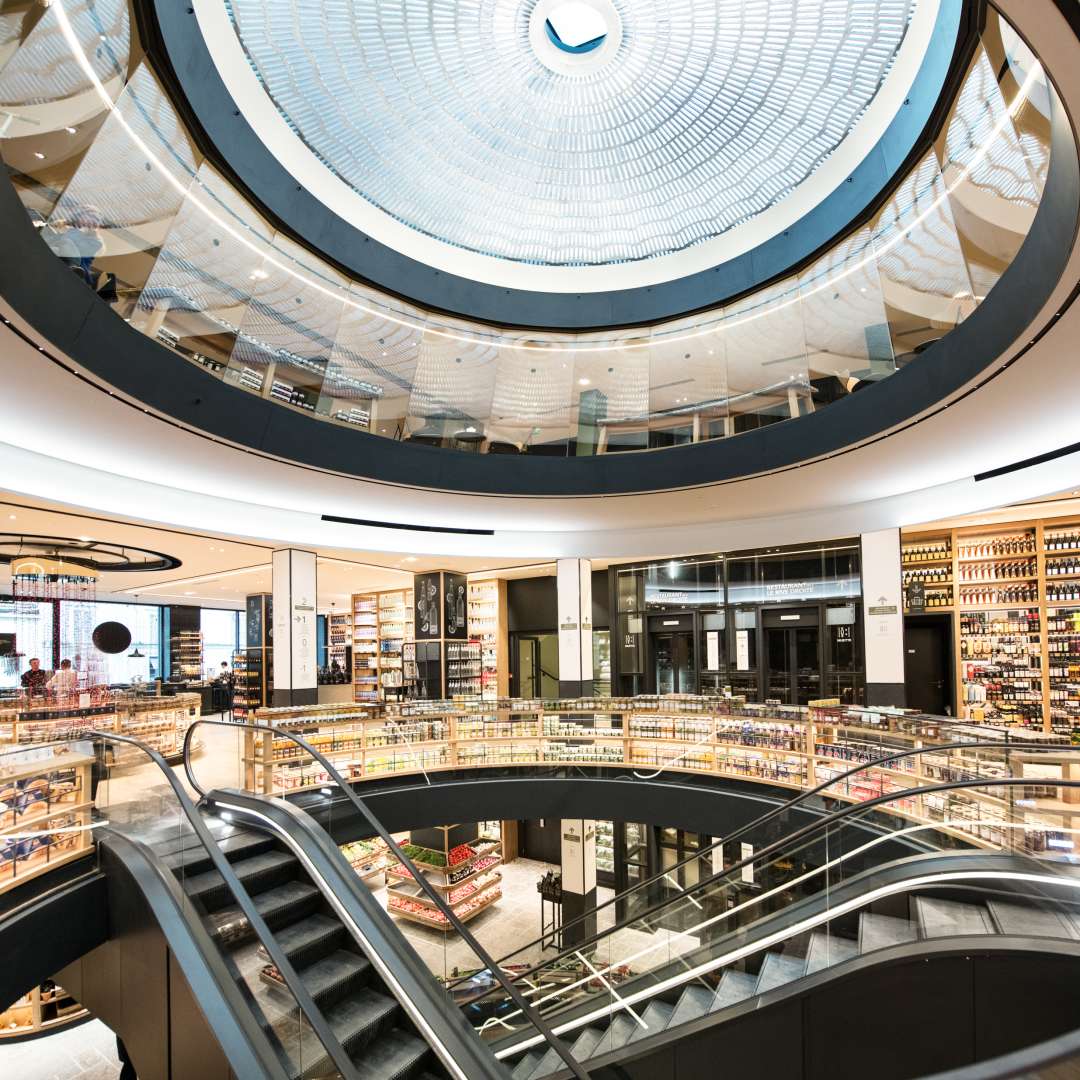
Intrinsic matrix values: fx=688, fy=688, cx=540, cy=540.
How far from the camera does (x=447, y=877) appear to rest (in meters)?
12.7

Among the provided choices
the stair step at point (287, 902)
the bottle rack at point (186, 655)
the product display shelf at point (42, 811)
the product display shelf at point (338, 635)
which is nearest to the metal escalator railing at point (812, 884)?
the stair step at point (287, 902)

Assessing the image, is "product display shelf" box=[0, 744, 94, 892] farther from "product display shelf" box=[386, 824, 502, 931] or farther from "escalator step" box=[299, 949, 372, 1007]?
"product display shelf" box=[386, 824, 502, 931]

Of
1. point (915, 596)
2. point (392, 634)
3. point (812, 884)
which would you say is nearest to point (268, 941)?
point (812, 884)

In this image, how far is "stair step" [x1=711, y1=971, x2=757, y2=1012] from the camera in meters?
4.36

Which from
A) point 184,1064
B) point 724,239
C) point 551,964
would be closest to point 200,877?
point 184,1064

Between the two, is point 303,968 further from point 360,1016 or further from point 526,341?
point 526,341

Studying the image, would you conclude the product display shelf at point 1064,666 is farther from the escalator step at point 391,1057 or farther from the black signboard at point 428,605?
the black signboard at point 428,605

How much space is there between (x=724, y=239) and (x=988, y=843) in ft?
24.0

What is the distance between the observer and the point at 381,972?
4777 millimetres

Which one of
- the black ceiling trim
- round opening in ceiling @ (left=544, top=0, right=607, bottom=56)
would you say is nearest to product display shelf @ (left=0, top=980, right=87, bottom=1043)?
the black ceiling trim

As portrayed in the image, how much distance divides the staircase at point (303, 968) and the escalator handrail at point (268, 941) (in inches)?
2.2

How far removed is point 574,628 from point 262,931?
8302 mm

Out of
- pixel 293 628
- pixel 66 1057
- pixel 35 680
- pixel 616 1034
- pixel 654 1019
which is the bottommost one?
pixel 66 1057

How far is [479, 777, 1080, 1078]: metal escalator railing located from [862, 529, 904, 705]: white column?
5.18 meters
